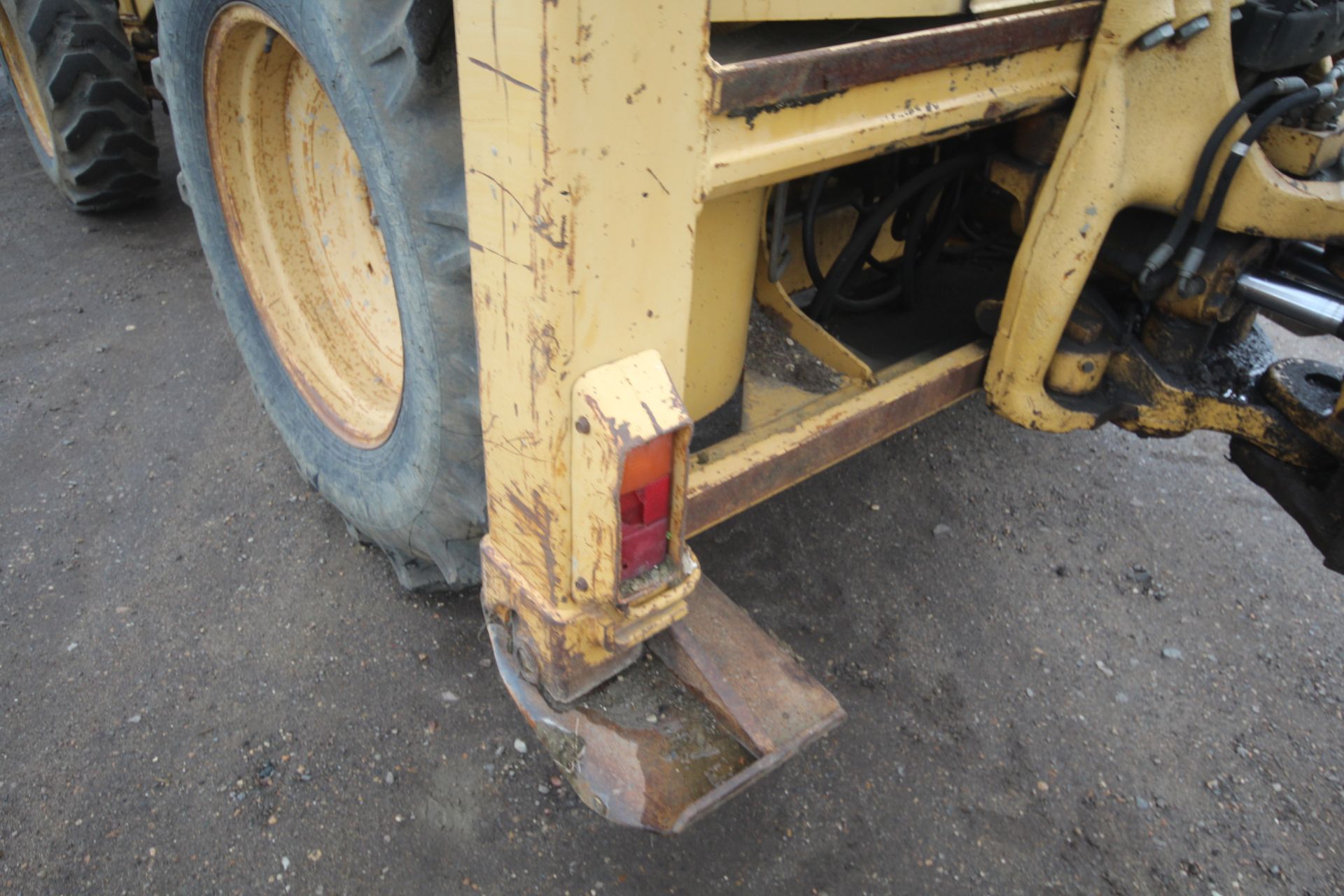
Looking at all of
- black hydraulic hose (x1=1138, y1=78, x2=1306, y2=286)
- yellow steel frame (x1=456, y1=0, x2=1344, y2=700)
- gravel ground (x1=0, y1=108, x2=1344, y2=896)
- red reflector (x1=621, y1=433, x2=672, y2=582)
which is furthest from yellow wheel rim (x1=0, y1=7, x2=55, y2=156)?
black hydraulic hose (x1=1138, y1=78, x2=1306, y2=286)

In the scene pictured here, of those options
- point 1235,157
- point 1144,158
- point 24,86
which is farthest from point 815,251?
point 24,86

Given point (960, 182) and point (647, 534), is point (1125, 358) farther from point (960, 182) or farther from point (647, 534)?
point (647, 534)

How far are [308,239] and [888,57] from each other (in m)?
1.43

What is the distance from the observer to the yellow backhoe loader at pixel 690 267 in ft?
3.41

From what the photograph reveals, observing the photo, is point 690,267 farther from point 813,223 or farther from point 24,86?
point 24,86

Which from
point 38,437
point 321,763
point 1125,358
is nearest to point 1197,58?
point 1125,358

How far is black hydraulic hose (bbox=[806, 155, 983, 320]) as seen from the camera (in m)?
1.99

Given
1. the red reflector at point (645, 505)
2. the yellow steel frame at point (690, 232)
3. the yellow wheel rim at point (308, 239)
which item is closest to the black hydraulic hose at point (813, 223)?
the yellow steel frame at point (690, 232)

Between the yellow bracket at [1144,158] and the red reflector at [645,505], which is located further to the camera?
the yellow bracket at [1144,158]

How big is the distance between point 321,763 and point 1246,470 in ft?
6.97

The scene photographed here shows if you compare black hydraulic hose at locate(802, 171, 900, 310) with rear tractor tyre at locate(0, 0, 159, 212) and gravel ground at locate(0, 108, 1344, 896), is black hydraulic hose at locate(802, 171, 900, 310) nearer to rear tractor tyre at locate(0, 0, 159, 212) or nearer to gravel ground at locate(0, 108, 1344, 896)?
gravel ground at locate(0, 108, 1344, 896)

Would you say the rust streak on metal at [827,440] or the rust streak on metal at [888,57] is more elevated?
the rust streak on metal at [888,57]

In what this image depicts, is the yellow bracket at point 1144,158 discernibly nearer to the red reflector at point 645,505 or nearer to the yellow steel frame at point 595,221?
the yellow steel frame at point 595,221

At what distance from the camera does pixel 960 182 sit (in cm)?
227
